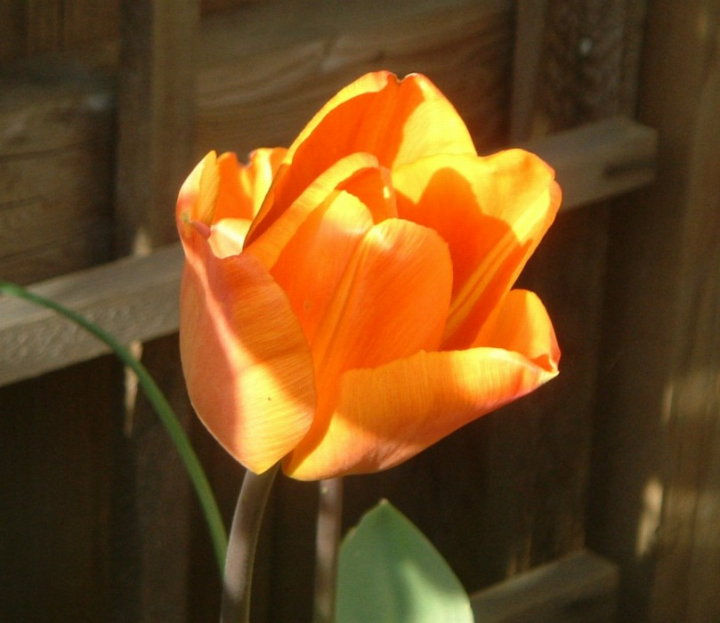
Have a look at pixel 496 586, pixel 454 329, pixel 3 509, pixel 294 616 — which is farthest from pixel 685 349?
pixel 454 329

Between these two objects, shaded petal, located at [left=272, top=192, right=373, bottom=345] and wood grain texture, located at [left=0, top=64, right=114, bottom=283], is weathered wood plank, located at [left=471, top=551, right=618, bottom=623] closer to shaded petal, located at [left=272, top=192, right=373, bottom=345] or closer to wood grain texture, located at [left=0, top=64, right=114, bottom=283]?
wood grain texture, located at [left=0, top=64, right=114, bottom=283]

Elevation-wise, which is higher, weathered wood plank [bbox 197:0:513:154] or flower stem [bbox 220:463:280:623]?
flower stem [bbox 220:463:280:623]

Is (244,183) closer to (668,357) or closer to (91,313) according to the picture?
(91,313)

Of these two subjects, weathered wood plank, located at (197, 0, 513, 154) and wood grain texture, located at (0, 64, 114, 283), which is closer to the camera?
wood grain texture, located at (0, 64, 114, 283)

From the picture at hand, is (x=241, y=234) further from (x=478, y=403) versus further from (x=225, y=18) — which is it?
(x=225, y=18)

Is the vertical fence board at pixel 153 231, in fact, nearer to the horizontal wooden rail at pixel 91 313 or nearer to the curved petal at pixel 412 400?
the horizontal wooden rail at pixel 91 313

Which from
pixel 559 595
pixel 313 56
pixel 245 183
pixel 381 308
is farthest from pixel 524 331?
pixel 559 595

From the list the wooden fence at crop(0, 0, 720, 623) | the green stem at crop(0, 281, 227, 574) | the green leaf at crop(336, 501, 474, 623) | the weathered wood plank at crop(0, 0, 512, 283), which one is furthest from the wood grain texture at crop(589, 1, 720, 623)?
the green stem at crop(0, 281, 227, 574)
